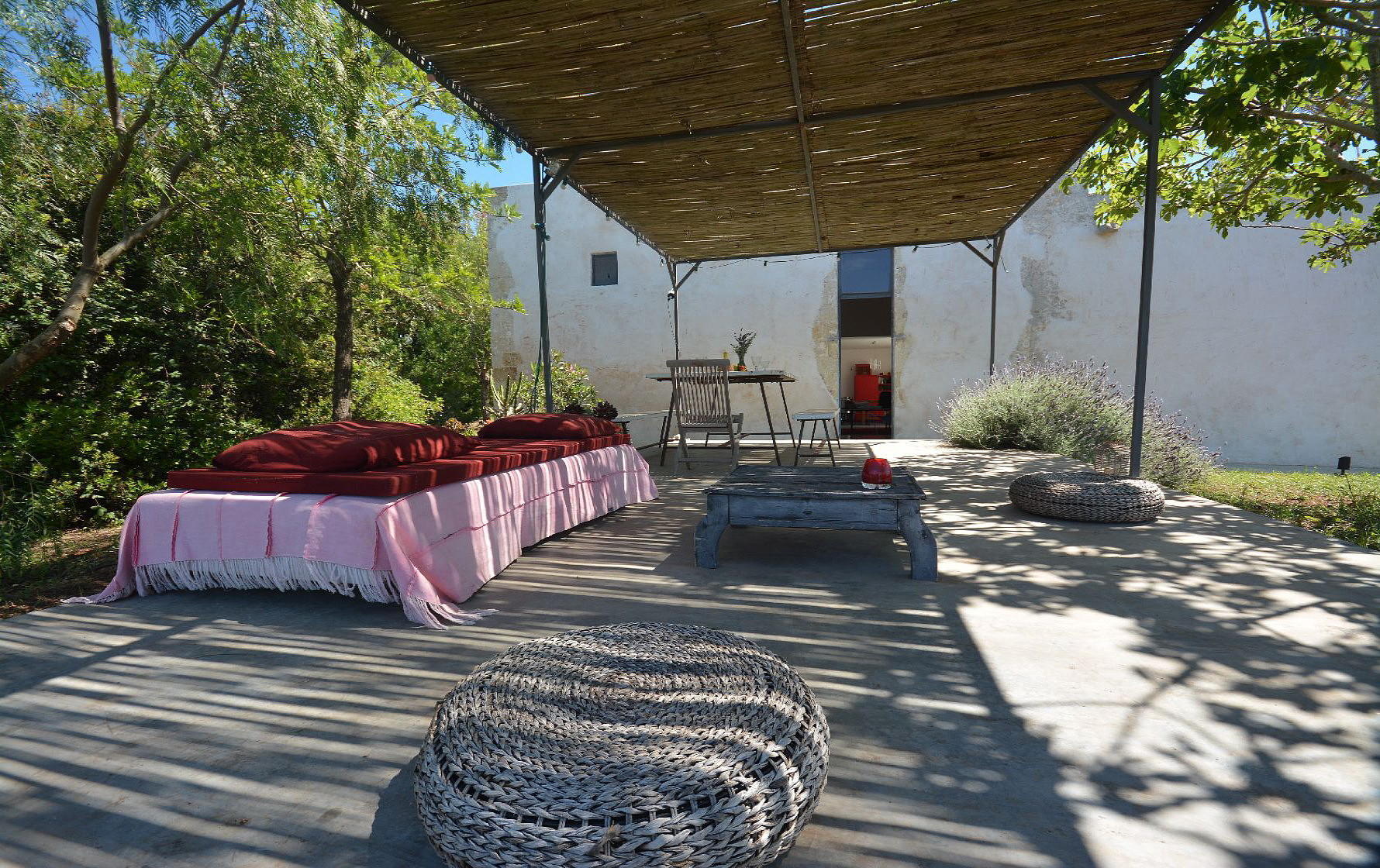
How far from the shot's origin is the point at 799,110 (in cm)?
394

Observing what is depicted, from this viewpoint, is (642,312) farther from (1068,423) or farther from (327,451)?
(327,451)

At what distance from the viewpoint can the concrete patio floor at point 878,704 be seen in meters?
1.13

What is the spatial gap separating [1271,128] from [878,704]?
4867 millimetres

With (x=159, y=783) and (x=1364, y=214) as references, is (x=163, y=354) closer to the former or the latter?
(x=159, y=783)

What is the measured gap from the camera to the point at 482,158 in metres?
6.07

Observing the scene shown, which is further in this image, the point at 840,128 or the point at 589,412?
the point at 589,412

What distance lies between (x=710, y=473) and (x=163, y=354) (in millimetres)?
4181

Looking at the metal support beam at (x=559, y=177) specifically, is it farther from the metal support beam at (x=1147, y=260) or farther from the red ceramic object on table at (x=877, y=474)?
the metal support beam at (x=1147, y=260)

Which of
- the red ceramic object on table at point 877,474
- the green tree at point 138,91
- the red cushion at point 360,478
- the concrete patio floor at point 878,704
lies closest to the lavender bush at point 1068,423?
the concrete patio floor at point 878,704

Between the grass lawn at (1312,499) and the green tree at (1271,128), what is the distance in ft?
6.04

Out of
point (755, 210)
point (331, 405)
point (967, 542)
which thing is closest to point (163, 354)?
point (331, 405)

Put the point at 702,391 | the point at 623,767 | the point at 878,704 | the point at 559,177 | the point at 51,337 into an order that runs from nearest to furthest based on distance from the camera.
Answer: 1. the point at 623,767
2. the point at 878,704
3. the point at 51,337
4. the point at 559,177
5. the point at 702,391

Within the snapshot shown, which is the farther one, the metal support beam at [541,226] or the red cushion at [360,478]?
the metal support beam at [541,226]

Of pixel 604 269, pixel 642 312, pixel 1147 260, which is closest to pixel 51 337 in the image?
pixel 1147 260
